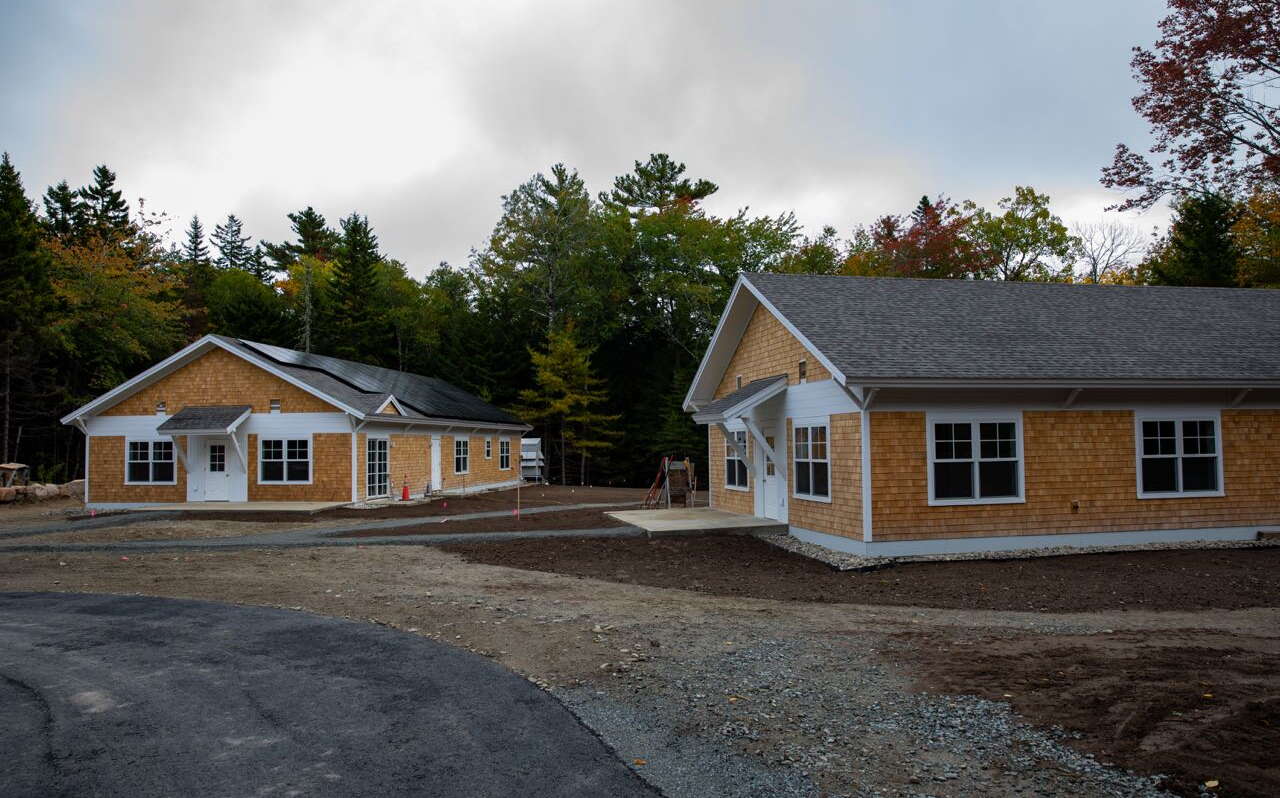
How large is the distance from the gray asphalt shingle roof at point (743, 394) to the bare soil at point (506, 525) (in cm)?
318

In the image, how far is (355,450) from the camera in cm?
2341

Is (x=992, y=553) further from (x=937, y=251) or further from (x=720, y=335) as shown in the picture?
(x=937, y=251)

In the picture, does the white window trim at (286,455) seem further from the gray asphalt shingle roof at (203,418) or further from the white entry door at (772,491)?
the white entry door at (772,491)

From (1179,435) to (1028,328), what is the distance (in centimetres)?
308

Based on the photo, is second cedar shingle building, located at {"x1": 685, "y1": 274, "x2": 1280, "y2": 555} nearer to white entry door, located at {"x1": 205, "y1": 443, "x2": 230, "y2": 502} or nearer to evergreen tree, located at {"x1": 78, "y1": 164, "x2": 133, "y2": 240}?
white entry door, located at {"x1": 205, "y1": 443, "x2": 230, "y2": 502}

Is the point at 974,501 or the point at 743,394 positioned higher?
the point at 743,394

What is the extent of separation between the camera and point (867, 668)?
6785 mm

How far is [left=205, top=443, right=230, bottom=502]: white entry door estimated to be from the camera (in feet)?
79.2

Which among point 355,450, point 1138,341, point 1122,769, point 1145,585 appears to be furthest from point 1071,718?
point 355,450

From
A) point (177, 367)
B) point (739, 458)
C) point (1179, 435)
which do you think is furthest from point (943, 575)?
point (177, 367)

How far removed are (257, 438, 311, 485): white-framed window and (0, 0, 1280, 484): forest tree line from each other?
595 inches

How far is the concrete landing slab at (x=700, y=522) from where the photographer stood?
1620 centimetres

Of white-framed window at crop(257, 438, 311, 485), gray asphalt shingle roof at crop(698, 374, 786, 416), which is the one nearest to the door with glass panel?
white-framed window at crop(257, 438, 311, 485)

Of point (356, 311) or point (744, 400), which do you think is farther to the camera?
point (356, 311)
